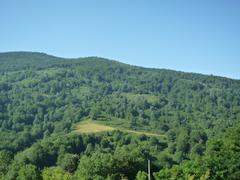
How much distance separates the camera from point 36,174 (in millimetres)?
76062

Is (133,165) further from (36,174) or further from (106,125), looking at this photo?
(106,125)

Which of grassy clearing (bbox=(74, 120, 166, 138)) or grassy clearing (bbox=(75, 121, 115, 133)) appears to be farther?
grassy clearing (bbox=(75, 121, 115, 133))

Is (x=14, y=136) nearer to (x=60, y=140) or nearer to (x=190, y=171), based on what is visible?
(x=60, y=140)

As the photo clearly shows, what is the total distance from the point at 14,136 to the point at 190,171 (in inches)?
4574

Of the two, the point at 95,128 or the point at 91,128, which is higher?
the point at 95,128

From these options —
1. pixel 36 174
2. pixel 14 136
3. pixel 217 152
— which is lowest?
pixel 14 136

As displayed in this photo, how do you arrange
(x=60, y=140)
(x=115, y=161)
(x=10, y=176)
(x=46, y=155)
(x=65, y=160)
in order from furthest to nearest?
(x=60, y=140)
(x=46, y=155)
(x=65, y=160)
(x=115, y=161)
(x=10, y=176)

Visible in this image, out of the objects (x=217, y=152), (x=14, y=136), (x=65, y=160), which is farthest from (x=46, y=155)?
(x=217, y=152)

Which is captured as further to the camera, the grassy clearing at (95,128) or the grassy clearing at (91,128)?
the grassy clearing at (91,128)

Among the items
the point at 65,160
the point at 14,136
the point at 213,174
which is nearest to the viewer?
the point at 213,174

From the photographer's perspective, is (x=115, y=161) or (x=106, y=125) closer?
(x=115, y=161)

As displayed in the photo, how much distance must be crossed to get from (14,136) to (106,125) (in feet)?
124

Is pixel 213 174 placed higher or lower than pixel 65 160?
higher

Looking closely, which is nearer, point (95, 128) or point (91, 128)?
point (95, 128)
